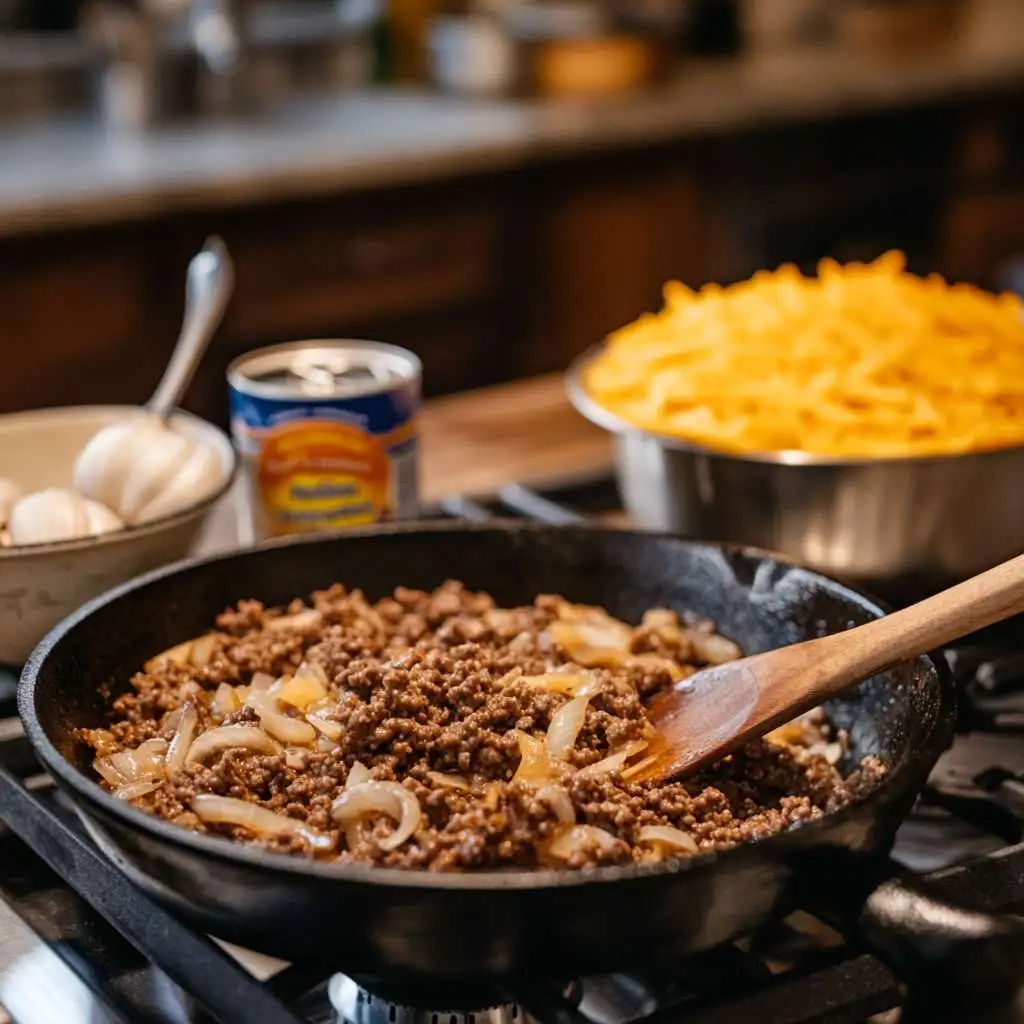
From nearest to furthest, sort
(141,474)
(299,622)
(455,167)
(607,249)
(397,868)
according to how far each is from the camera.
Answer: (397,868) → (299,622) → (141,474) → (455,167) → (607,249)

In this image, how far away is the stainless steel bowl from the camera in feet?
4.13

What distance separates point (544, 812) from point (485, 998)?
0.12m

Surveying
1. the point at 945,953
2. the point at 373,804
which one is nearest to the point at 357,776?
the point at 373,804

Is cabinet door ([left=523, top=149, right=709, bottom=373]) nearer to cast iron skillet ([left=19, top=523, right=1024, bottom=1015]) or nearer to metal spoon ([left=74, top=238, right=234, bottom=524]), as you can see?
metal spoon ([left=74, top=238, right=234, bottom=524])

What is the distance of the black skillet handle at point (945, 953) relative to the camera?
0.74 metres

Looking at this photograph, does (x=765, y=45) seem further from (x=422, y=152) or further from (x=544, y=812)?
(x=544, y=812)

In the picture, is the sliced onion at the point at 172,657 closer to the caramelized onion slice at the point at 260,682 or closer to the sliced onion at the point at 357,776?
the caramelized onion slice at the point at 260,682

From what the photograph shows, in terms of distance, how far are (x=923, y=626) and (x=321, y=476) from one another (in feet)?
1.93

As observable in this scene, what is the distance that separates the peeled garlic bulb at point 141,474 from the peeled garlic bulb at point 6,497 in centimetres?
6

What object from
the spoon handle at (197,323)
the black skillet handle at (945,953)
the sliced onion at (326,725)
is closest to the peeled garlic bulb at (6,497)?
the spoon handle at (197,323)

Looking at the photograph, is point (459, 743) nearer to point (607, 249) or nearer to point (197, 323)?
point (197, 323)

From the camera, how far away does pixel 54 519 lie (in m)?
1.23

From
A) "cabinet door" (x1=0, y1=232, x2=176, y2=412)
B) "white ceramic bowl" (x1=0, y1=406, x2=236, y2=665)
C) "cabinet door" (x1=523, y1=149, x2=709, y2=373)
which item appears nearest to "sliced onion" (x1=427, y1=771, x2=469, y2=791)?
"white ceramic bowl" (x1=0, y1=406, x2=236, y2=665)

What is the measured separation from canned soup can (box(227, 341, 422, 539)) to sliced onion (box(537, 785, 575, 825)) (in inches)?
20.2
